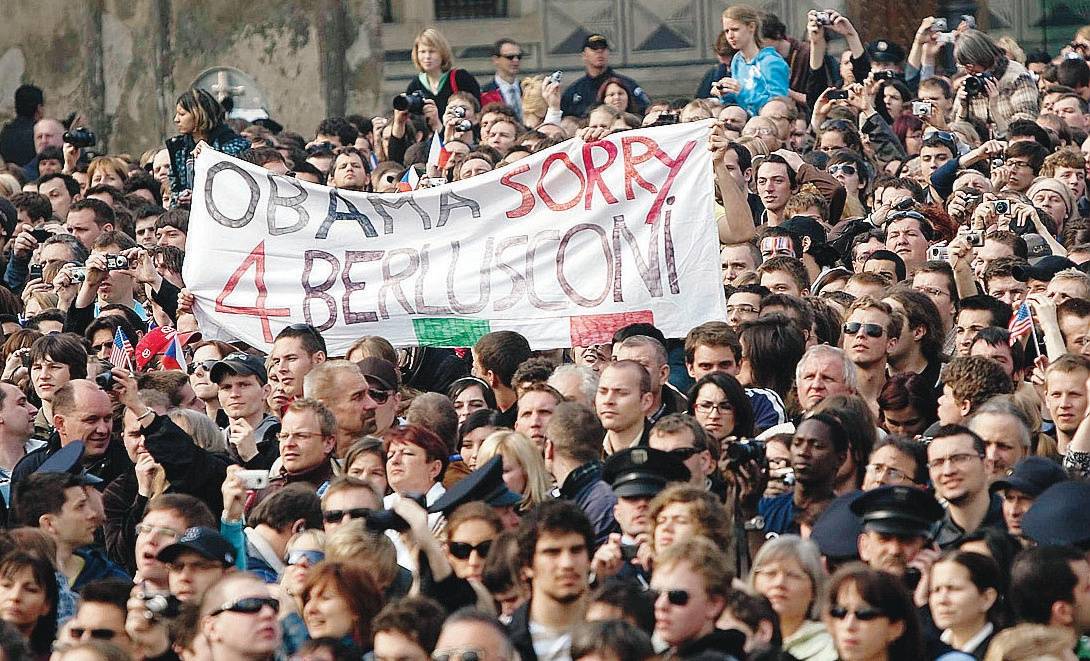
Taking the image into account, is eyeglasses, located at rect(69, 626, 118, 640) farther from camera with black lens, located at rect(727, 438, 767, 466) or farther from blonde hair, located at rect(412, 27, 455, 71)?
blonde hair, located at rect(412, 27, 455, 71)

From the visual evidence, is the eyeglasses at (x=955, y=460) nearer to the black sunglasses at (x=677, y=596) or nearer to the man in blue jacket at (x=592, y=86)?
the black sunglasses at (x=677, y=596)

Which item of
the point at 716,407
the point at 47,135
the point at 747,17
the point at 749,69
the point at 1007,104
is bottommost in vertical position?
the point at 716,407

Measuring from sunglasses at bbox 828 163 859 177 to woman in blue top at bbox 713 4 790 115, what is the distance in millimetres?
2805

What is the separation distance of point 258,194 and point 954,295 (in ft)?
12.3

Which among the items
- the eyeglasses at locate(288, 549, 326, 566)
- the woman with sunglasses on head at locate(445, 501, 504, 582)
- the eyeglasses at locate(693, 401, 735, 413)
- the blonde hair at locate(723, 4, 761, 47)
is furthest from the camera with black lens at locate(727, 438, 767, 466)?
the blonde hair at locate(723, 4, 761, 47)

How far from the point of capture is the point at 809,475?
9.49 meters

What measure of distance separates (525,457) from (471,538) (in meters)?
1.01

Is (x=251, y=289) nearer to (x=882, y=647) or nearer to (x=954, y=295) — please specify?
(x=954, y=295)

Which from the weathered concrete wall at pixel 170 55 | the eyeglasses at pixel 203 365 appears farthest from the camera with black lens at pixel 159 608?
the weathered concrete wall at pixel 170 55

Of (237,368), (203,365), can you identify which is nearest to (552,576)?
(237,368)

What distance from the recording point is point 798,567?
825cm

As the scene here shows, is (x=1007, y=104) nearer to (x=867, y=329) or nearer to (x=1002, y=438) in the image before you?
(x=867, y=329)

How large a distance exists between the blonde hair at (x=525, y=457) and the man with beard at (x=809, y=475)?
2.84 feet

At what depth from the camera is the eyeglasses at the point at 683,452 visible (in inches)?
365
